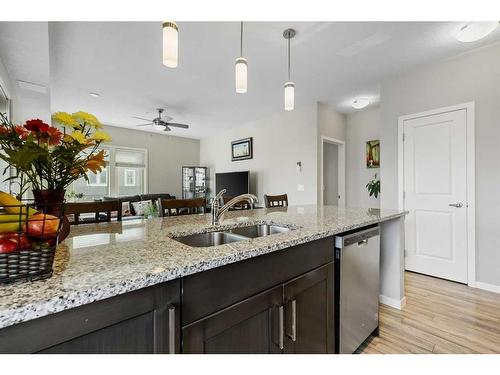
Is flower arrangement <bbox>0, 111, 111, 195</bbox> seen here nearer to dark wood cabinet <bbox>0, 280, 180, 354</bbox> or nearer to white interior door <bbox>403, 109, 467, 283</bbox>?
dark wood cabinet <bbox>0, 280, 180, 354</bbox>

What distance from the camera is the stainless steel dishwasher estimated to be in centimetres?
136

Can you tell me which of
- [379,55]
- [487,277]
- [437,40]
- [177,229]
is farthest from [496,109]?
[177,229]

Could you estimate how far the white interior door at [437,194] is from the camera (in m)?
2.70

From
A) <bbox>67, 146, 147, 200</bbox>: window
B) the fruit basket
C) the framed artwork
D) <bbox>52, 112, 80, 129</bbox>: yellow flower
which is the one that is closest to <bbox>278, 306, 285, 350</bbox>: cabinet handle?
the fruit basket

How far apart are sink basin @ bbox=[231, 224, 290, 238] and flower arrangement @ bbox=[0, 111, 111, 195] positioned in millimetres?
896

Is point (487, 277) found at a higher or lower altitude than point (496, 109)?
lower

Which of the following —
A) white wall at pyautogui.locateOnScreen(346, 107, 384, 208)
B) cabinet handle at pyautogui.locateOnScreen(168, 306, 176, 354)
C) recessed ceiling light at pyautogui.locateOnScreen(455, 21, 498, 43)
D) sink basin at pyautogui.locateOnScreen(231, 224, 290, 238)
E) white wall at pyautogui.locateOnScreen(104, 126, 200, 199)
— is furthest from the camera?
white wall at pyautogui.locateOnScreen(104, 126, 200, 199)

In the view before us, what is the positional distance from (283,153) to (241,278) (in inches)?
159

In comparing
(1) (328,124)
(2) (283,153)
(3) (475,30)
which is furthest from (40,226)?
(1) (328,124)

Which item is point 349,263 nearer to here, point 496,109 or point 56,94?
point 496,109

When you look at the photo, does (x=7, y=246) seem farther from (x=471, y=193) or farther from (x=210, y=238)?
(x=471, y=193)

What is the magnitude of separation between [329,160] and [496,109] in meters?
2.92

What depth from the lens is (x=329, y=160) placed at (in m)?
5.27

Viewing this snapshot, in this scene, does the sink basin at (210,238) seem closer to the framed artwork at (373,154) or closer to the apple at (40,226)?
the apple at (40,226)
